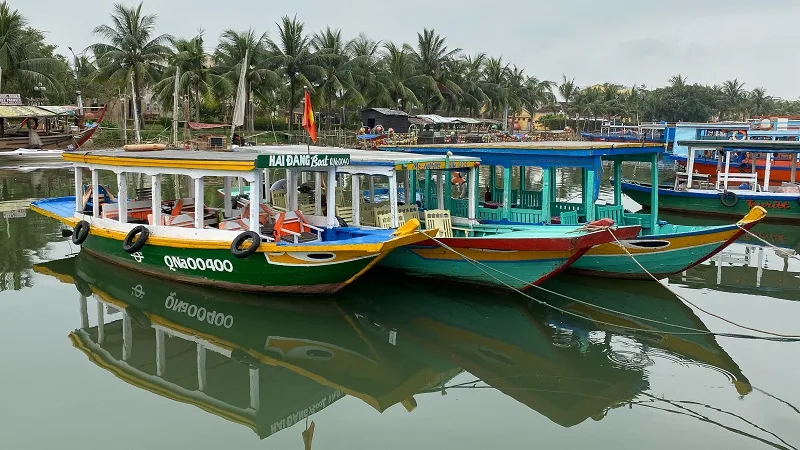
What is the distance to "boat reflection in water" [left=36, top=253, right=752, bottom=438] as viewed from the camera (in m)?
7.41

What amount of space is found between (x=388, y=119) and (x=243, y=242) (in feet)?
111

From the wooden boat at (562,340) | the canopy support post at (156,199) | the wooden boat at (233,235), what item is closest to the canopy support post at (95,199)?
the wooden boat at (233,235)

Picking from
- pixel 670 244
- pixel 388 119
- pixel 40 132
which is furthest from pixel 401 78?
pixel 670 244

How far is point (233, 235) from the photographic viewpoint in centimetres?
988

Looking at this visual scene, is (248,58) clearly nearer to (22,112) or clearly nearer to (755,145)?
(22,112)

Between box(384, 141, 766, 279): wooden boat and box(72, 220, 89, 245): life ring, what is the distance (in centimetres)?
668

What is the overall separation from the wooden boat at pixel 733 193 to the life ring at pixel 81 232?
14471mm

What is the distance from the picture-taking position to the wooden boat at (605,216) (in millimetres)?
10883

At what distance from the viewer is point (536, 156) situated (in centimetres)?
1208

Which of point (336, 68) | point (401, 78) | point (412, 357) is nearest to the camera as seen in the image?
point (412, 357)

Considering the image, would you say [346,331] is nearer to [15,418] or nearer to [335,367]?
[335,367]

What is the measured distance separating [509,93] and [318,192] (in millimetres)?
48771

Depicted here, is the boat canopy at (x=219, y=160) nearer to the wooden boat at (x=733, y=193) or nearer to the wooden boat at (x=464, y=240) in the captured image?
the wooden boat at (x=464, y=240)

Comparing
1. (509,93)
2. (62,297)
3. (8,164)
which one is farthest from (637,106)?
Result: (62,297)
